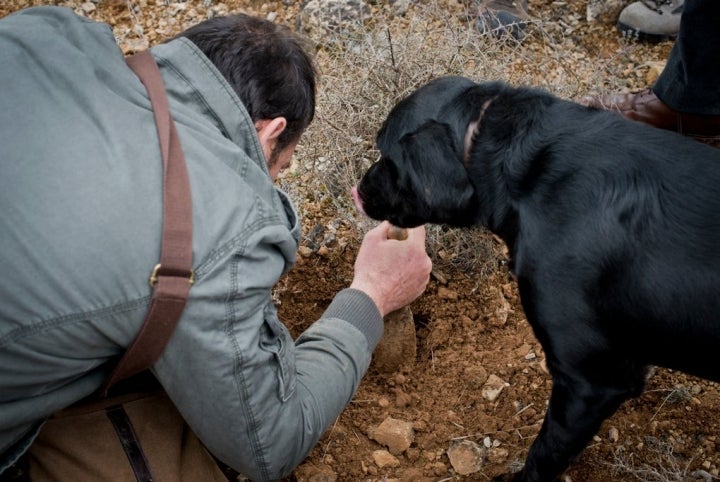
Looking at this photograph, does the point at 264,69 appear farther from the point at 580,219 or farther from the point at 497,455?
the point at 497,455

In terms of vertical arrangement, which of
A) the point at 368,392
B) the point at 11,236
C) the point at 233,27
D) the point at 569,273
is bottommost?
the point at 368,392

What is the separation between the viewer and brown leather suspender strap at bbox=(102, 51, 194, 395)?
1.64 m

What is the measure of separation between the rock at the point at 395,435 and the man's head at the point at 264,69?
3.56ft

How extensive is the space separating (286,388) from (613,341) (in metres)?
0.93

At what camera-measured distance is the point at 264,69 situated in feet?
6.90

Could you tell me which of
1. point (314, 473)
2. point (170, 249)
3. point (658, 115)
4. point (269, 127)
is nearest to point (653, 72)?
point (658, 115)

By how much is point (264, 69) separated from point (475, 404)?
1.49 meters

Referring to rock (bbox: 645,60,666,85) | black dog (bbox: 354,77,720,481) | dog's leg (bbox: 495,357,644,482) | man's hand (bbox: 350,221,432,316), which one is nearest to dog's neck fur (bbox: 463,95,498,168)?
black dog (bbox: 354,77,720,481)

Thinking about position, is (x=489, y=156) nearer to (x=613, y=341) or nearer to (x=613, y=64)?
(x=613, y=341)

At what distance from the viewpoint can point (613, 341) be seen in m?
2.06

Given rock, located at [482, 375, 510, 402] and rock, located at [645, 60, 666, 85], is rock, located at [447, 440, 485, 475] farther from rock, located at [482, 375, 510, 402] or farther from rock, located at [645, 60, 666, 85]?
rock, located at [645, 60, 666, 85]

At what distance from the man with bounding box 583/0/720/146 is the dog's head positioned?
1.19 m

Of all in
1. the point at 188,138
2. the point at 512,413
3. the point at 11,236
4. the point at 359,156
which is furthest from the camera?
the point at 359,156

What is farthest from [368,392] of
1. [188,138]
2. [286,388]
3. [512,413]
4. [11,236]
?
[11,236]
